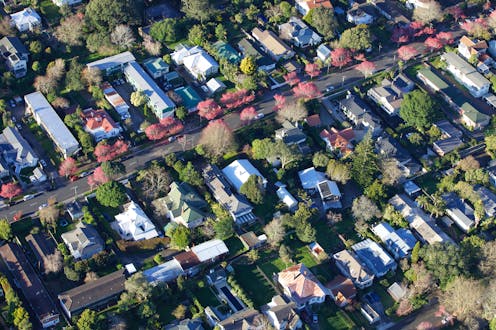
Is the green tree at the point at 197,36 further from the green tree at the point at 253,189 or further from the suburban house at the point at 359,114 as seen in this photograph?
the green tree at the point at 253,189

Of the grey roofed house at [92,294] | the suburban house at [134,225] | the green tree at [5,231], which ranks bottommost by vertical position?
the grey roofed house at [92,294]

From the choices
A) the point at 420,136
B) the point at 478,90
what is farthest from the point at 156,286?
the point at 478,90

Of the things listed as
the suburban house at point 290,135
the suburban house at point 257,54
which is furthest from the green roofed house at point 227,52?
the suburban house at point 290,135

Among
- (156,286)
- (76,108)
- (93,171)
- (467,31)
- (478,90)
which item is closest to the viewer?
(156,286)

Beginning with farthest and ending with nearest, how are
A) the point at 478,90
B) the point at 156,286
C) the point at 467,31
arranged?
the point at 467,31 → the point at 478,90 → the point at 156,286

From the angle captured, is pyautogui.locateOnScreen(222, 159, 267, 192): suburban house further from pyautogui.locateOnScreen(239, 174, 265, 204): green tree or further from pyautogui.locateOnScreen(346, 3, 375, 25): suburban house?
pyautogui.locateOnScreen(346, 3, 375, 25): suburban house

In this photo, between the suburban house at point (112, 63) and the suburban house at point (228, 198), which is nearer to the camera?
the suburban house at point (228, 198)

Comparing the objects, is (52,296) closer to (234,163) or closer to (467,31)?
(234,163)

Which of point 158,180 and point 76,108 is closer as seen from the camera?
point 158,180
